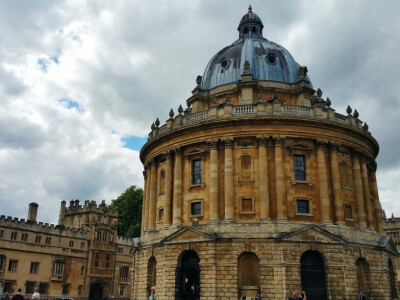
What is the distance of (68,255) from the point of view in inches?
2228

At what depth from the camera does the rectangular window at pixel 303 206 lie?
31.6 meters

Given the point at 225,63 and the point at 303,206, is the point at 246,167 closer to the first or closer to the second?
the point at 303,206

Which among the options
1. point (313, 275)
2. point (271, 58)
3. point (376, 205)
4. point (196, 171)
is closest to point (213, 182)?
point (196, 171)

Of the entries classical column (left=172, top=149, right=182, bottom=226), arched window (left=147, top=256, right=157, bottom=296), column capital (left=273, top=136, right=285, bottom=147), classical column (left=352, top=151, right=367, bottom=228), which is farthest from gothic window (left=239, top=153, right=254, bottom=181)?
arched window (left=147, top=256, right=157, bottom=296)

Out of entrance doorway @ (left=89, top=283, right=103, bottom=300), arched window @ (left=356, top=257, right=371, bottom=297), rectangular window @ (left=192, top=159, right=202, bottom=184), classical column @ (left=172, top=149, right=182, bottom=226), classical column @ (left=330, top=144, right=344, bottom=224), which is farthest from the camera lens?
entrance doorway @ (left=89, top=283, right=103, bottom=300)

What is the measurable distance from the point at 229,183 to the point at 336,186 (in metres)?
8.42

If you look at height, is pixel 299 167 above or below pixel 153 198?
above

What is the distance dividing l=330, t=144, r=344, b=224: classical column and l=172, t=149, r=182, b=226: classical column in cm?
1225

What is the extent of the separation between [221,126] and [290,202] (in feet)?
26.5

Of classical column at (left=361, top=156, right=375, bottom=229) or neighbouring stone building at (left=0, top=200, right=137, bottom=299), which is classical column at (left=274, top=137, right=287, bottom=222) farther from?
neighbouring stone building at (left=0, top=200, right=137, bottom=299)

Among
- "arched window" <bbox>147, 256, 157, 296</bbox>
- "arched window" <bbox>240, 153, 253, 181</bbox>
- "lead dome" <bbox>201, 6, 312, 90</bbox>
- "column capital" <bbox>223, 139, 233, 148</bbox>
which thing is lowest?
"arched window" <bbox>147, 256, 157, 296</bbox>

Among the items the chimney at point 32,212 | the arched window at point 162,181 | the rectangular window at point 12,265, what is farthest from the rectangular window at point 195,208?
the chimney at point 32,212

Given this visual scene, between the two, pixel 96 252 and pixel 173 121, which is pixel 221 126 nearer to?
pixel 173 121

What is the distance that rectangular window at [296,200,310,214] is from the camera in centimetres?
3162
